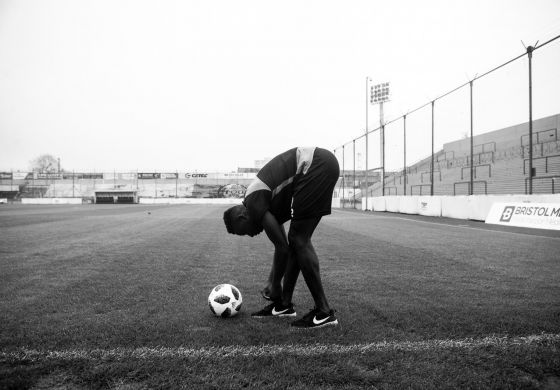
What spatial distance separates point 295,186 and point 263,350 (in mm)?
1427

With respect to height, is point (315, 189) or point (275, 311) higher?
point (315, 189)

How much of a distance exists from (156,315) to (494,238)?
985 centimetres

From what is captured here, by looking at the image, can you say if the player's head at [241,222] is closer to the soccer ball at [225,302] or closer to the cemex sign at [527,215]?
the soccer ball at [225,302]

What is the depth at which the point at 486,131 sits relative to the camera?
25.8 metres

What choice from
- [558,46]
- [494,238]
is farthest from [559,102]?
[494,238]

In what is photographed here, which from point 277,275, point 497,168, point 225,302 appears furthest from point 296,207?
point 497,168

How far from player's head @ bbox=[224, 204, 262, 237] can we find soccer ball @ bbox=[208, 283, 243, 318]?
26.4 inches

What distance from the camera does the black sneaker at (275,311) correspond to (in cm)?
363

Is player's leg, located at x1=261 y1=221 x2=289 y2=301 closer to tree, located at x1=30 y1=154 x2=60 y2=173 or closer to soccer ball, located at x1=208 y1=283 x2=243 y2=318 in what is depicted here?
soccer ball, located at x1=208 y1=283 x2=243 y2=318

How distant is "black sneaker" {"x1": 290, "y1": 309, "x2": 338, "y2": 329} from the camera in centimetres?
329

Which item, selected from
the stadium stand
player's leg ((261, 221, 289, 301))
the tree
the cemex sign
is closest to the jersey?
player's leg ((261, 221, 289, 301))

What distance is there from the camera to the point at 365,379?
233 cm

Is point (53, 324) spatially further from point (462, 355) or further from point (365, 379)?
point (462, 355)

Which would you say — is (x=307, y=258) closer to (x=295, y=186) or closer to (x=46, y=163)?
(x=295, y=186)
